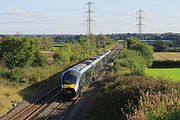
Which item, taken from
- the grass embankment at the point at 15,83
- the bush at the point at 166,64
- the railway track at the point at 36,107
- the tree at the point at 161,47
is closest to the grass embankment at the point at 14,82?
the grass embankment at the point at 15,83

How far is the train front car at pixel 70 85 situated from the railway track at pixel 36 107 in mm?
1292

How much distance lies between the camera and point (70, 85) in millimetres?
26281

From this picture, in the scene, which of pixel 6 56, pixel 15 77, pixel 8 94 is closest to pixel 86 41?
pixel 6 56

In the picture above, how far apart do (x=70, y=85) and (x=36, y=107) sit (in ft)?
10.7

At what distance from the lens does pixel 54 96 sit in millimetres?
28328

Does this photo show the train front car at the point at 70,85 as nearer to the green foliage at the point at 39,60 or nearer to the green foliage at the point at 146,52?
the green foliage at the point at 39,60

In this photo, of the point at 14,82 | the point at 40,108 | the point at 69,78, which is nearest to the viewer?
the point at 40,108

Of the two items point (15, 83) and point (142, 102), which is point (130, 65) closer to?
point (15, 83)

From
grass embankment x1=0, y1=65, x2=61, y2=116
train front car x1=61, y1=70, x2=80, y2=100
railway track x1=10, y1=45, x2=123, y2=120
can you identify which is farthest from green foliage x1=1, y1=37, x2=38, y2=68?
train front car x1=61, y1=70, x2=80, y2=100

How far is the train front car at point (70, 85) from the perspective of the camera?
2625 cm

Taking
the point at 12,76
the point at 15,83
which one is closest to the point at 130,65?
the point at 12,76

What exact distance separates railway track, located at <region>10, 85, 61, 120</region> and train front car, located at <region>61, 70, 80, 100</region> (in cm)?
129

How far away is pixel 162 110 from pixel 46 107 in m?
15.5

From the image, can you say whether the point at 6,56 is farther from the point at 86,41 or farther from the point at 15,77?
the point at 86,41
